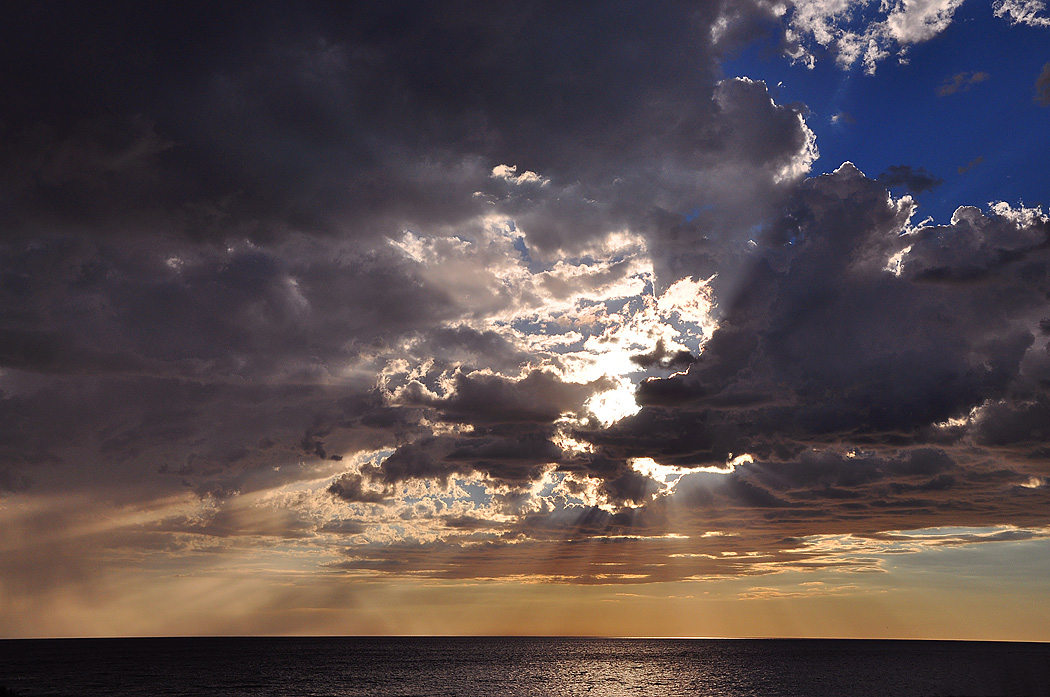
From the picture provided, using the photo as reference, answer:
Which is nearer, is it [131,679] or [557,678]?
[131,679]

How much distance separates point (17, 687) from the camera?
142 m

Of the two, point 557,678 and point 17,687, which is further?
point 557,678

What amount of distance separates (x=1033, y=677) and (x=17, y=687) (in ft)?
763

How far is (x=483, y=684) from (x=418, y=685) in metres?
15.4

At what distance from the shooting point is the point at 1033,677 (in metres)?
182

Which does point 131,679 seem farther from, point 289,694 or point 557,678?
point 557,678

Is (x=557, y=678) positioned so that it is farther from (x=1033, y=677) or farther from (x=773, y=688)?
(x=1033, y=677)

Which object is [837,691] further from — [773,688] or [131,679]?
[131,679]

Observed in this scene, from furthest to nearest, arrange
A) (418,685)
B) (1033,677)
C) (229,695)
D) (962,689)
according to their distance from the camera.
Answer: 1. (1033,677)
2. (418,685)
3. (962,689)
4. (229,695)

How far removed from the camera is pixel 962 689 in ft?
477

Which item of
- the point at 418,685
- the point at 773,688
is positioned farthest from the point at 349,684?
the point at 773,688

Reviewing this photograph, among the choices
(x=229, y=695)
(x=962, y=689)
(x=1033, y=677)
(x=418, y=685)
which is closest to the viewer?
(x=229, y=695)

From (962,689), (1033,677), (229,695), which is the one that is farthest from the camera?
(1033,677)

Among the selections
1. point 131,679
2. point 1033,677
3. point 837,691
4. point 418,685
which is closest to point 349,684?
point 418,685
